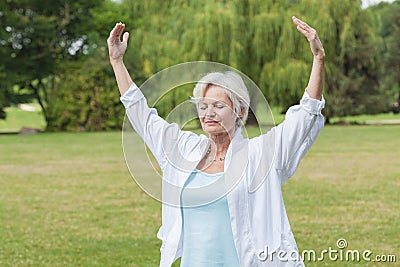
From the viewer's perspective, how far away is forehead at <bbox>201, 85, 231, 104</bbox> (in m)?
3.03

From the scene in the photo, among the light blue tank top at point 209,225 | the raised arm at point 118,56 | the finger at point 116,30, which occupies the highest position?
the finger at point 116,30

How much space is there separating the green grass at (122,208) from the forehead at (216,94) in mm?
453

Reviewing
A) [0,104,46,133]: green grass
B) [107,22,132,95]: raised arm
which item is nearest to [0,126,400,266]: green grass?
[107,22,132,95]: raised arm

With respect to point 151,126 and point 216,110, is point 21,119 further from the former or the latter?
point 216,110

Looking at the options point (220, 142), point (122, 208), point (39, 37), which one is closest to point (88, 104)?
point (39, 37)

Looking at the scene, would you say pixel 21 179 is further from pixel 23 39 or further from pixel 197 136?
pixel 23 39

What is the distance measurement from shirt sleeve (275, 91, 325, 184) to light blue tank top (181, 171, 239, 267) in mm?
247

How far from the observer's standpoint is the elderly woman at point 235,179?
9.85 feet

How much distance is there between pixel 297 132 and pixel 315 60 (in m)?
0.28

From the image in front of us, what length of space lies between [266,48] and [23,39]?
11.6m

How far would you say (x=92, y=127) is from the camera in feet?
107

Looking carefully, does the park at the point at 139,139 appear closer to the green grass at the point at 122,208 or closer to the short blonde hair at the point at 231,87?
the green grass at the point at 122,208

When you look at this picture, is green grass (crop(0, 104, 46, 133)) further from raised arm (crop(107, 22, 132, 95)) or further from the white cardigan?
the white cardigan

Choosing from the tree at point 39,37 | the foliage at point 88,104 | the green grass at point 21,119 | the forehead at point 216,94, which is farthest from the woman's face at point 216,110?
the green grass at point 21,119
